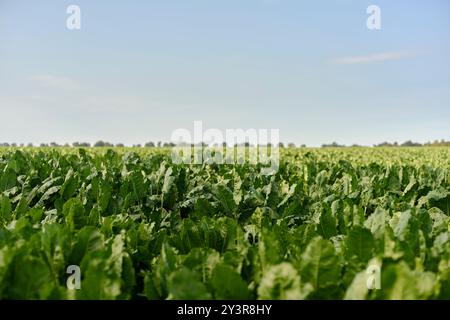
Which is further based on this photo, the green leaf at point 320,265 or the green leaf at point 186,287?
the green leaf at point 320,265

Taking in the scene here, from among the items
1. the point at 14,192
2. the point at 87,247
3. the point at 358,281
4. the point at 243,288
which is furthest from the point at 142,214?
the point at 358,281

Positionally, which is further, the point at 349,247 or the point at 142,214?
the point at 142,214

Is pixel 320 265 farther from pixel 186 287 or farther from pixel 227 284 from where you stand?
pixel 186 287

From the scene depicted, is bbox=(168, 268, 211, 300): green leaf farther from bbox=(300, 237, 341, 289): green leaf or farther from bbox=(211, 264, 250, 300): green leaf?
bbox=(300, 237, 341, 289): green leaf

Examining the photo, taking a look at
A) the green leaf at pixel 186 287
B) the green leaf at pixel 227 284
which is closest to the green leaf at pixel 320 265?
the green leaf at pixel 227 284

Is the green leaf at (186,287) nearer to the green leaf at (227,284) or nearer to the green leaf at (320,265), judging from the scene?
the green leaf at (227,284)

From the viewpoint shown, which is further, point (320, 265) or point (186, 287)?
point (320, 265)

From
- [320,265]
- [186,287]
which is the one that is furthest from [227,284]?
[320,265]

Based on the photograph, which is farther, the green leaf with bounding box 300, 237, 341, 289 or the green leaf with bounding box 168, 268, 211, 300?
the green leaf with bounding box 300, 237, 341, 289

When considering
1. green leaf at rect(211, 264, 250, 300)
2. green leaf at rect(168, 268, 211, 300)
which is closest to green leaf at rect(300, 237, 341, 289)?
green leaf at rect(211, 264, 250, 300)
